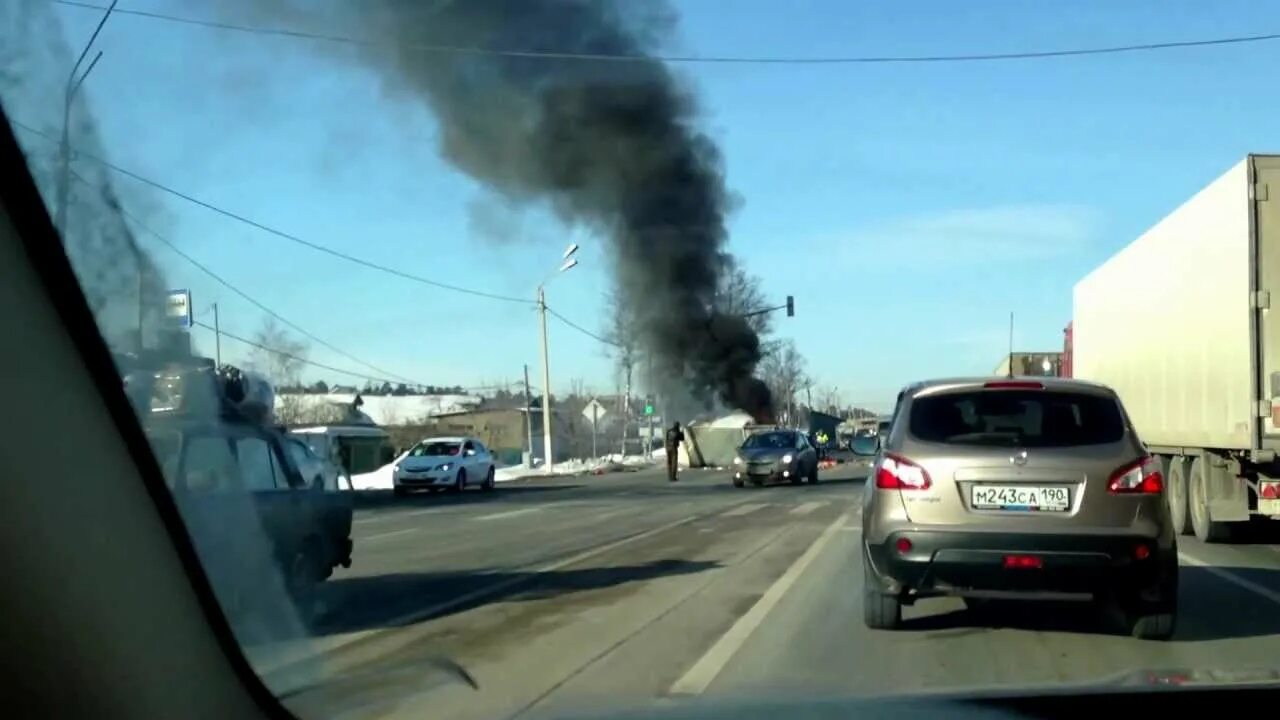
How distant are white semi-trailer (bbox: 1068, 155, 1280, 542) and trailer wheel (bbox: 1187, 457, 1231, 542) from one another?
0.01 metres

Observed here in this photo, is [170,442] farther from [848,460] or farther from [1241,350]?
[848,460]

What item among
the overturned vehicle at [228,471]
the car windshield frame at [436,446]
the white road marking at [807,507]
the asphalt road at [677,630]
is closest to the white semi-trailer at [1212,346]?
the asphalt road at [677,630]

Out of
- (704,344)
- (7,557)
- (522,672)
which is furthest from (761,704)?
(704,344)

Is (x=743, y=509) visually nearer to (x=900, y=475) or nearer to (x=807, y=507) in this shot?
(x=807, y=507)

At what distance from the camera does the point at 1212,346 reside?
522 inches

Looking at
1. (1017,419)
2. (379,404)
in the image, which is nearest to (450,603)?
(379,404)

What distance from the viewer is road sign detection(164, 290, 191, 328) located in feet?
10.7

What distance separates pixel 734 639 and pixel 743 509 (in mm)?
12812

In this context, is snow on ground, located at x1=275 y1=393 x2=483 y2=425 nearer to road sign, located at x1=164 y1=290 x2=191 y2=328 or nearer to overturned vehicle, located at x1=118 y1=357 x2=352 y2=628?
overturned vehicle, located at x1=118 y1=357 x2=352 y2=628

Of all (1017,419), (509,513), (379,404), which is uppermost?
(379,404)

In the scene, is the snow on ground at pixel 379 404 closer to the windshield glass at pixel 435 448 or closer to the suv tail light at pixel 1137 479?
the suv tail light at pixel 1137 479

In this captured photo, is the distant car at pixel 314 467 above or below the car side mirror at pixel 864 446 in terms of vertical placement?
above

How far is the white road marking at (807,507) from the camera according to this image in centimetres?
1930

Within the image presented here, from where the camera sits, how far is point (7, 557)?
2.61m
